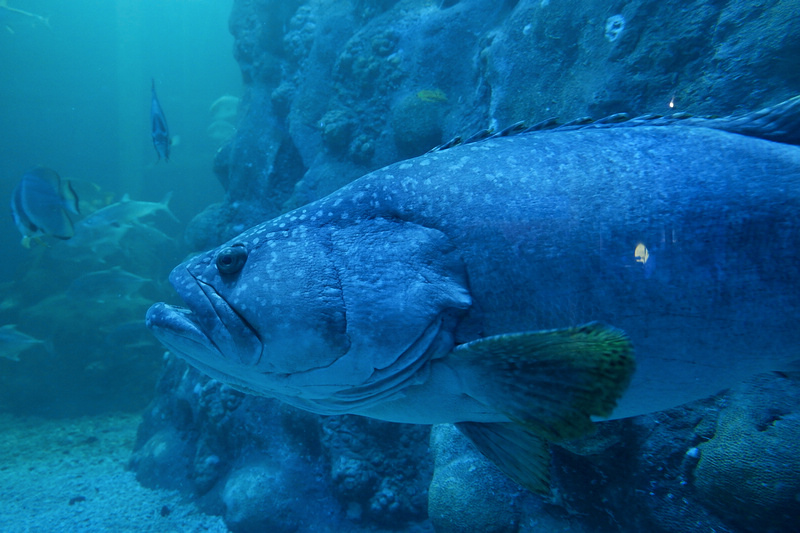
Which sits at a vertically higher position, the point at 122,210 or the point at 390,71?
the point at 390,71

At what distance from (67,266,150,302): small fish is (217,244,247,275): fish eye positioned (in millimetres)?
10799

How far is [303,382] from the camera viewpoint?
5.80ft

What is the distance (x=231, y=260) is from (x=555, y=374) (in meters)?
1.45

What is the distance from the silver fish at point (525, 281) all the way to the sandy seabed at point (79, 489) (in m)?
5.31

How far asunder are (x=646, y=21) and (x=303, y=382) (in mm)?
5538

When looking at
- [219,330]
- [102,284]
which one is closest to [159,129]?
[102,284]

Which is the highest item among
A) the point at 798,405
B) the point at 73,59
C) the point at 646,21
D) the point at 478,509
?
the point at 73,59

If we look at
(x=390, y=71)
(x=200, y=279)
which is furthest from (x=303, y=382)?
(x=390, y=71)

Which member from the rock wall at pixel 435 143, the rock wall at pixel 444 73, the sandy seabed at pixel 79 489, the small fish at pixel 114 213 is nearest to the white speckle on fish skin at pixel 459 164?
the rock wall at pixel 435 143

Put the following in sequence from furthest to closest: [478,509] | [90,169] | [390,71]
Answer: [90,169] < [390,71] < [478,509]

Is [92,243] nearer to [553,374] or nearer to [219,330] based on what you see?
[219,330]

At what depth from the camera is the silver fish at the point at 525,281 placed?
5.48 feet

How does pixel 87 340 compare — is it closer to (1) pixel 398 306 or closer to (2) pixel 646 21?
(1) pixel 398 306

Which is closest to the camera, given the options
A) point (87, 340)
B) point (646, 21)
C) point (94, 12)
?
point (646, 21)
